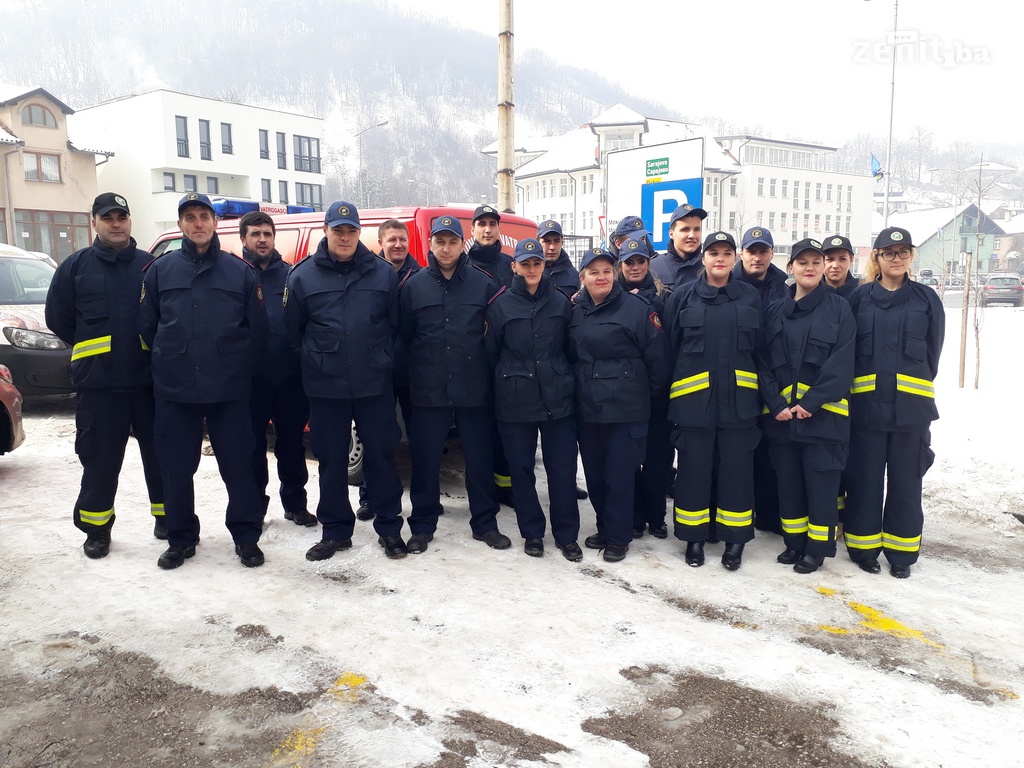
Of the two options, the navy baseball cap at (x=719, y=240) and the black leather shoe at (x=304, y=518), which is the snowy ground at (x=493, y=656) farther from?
the navy baseball cap at (x=719, y=240)

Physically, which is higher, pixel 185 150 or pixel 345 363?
pixel 185 150

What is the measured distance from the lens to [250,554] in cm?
456

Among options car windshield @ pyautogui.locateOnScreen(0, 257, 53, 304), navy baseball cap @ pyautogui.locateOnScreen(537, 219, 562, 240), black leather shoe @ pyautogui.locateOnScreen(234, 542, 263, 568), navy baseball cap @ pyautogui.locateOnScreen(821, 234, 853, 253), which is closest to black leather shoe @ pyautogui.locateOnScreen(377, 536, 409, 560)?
black leather shoe @ pyautogui.locateOnScreen(234, 542, 263, 568)

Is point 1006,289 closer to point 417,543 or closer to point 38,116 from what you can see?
point 417,543

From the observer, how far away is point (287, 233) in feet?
20.3

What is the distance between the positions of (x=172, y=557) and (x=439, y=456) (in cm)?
164

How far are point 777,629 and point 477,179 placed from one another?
120 metres

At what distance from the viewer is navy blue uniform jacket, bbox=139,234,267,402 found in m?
4.29

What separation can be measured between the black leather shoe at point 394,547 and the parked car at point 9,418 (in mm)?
3387

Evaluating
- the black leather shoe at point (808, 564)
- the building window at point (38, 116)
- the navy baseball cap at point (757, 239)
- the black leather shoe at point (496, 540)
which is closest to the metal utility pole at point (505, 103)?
the navy baseball cap at point (757, 239)

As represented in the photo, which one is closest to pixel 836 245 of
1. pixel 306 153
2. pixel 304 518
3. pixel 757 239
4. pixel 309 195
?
pixel 757 239

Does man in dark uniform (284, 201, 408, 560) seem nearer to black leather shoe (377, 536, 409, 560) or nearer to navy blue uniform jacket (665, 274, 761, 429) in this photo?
black leather shoe (377, 536, 409, 560)

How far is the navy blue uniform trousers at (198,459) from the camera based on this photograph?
4.42m

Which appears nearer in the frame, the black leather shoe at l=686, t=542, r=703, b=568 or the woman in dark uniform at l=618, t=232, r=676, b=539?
the black leather shoe at l=686, t=542, r=703, b=568
